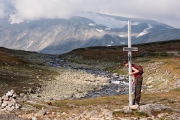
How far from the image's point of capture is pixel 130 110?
22.2 metres

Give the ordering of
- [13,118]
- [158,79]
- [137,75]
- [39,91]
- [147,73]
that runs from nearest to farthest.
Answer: [13,118] < [137,75] < [39,91] < [158,79] < [147,73]

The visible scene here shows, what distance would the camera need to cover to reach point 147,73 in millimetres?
74500

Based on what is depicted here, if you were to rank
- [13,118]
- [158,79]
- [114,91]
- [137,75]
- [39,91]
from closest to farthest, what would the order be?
[13,118], [137,75], [39,91], [114,91], [158,79]

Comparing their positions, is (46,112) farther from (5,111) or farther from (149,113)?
(149,113)

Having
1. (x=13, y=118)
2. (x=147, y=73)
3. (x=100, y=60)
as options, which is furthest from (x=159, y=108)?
(x=100, y=60)

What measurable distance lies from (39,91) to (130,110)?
97.3 ft

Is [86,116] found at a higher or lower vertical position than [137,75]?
lower

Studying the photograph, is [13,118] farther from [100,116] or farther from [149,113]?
[149,113]

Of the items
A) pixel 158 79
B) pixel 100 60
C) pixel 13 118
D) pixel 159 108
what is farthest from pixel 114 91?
pixel 100 60

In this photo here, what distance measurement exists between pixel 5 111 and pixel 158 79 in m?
44.5

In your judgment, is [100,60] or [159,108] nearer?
[159,108]

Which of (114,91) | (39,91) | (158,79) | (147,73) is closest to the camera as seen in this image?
(39,91)

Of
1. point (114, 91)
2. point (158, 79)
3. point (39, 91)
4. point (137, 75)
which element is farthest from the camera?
point (158, 79)

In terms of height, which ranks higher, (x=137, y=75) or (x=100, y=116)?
(x=137, y=75)
